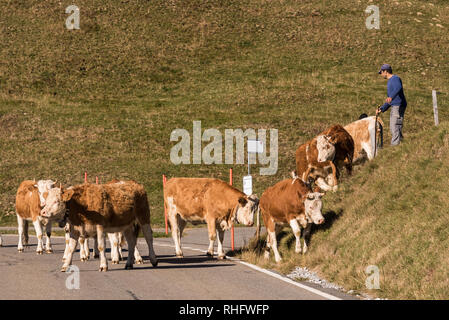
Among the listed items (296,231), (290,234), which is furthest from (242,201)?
(290,234)

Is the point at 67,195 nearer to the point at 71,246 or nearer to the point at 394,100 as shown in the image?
the point at 71,246

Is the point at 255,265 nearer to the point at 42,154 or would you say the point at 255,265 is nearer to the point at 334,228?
the point at 334,228

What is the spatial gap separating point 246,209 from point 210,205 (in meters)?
1.14

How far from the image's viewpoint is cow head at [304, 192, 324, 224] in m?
→ 17.4

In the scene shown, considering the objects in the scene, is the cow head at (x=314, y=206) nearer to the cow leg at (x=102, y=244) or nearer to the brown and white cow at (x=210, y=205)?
the brown and white cow at (x=210, y=205)

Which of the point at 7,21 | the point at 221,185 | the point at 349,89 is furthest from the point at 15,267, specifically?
the point at 7,21

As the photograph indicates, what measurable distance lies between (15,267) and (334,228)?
7.46m

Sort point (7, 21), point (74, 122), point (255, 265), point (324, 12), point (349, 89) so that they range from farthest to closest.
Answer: point (324, 12) → point (7, 21) → point (349, 89) → point (74, 122) → point (255, 265)

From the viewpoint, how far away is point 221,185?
19625 mm

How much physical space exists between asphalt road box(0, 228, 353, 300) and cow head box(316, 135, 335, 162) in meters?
4.29

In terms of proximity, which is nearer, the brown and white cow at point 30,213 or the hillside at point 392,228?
the hillside at point 392,228

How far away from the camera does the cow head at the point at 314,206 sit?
17.4m

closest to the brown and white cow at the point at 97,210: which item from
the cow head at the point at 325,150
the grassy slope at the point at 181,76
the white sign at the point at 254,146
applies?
the cow head at the point at 325,150

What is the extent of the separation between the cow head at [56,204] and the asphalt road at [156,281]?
1.26 m
